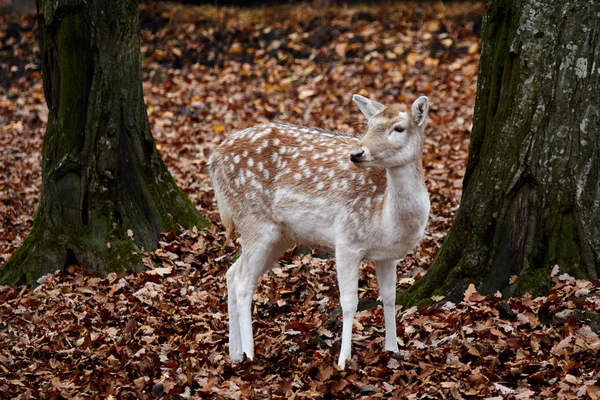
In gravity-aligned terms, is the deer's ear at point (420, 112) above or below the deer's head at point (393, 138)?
above

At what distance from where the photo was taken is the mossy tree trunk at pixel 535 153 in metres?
6.24

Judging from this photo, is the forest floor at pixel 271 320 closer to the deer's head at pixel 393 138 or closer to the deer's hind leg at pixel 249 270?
the deer's hind leg at pixel 249 270

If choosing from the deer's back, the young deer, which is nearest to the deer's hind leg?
the young deer

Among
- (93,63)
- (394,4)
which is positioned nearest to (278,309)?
(93,63)

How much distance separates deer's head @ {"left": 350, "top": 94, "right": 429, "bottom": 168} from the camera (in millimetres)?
5531

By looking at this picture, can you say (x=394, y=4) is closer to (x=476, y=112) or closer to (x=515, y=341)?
(x=476, y=112)

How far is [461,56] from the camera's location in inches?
584

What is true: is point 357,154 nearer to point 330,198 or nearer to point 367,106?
point 367,106

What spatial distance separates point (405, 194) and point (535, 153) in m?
1.18

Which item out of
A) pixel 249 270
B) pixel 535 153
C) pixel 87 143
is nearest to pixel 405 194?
pixel 535 153

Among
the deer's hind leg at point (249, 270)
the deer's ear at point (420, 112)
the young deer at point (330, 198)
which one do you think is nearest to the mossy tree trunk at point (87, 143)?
the young deer at point (330, 198)

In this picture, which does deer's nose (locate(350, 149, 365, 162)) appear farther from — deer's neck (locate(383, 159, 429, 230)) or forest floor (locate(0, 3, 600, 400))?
forest floor (locate(0, 3, 600, 400))

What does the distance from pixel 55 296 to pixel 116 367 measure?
1644 mm

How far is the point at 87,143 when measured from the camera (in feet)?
26.9
